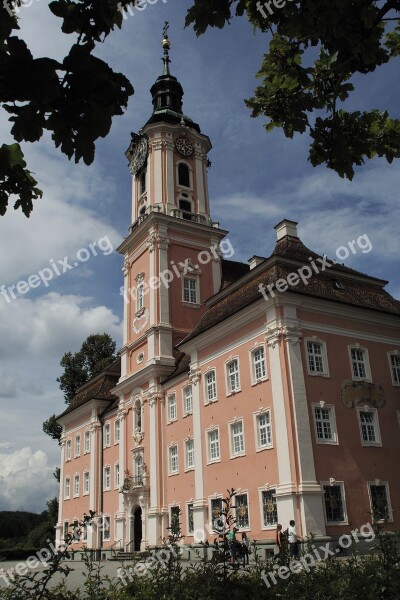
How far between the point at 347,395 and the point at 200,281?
1501cm

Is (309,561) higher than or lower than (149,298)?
lower

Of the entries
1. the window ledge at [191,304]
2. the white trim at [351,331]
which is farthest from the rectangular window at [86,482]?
the white trim at [351,331]

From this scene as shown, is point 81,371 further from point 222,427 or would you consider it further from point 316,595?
point 316,595

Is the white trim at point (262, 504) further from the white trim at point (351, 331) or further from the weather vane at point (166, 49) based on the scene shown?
the weather vane at point (166, 49)

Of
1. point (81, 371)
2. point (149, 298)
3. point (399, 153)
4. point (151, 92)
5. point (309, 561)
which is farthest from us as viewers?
point (81, 371)

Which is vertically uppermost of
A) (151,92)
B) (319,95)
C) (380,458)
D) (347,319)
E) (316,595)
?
(151,92)

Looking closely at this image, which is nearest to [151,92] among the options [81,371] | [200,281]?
[200,281]

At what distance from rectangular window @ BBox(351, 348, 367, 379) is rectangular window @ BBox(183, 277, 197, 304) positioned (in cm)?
1302

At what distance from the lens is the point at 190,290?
36.8 m

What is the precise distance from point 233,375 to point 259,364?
192cm

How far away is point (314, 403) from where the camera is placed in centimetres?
2359

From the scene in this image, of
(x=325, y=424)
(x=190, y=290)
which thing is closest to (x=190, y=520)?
(x=325, y=424)

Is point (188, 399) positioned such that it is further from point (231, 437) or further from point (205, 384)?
point (231, 437)

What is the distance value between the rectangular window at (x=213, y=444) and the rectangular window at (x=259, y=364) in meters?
3.66
